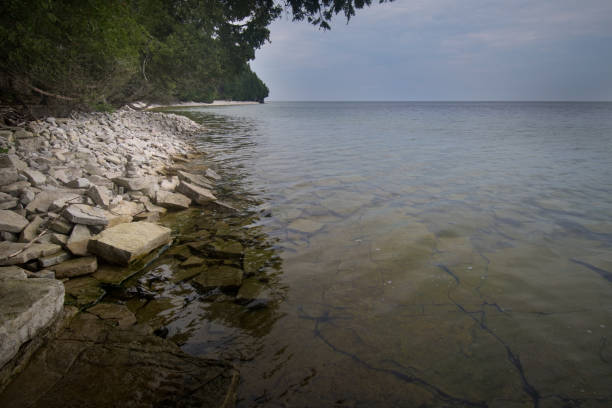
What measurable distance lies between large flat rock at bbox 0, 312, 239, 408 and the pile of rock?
0.24 meters

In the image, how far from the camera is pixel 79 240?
4.08 metres

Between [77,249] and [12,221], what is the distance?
1.07m

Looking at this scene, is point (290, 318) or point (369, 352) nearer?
point (369, 352)

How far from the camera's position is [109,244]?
3.96 metres

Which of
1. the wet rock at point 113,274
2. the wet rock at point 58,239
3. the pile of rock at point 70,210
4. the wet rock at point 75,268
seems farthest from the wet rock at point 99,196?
the wet rock at point 113,274

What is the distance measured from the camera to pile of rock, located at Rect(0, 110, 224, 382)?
368 cm

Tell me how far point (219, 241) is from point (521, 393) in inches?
158

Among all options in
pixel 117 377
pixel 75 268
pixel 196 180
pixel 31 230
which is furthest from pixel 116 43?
pixel 117 377

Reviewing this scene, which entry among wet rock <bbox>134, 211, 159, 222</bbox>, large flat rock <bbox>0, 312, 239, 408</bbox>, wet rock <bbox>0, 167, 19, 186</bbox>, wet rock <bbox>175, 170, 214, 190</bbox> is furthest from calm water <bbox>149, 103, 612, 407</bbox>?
wet rock <bbox>0, 167, 19, 186</bbox>

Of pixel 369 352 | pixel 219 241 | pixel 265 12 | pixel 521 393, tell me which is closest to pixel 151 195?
pixel 219 241

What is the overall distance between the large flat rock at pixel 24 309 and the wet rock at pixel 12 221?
2059 millimetres

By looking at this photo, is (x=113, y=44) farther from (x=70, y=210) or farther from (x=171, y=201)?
(x=70, y=210)

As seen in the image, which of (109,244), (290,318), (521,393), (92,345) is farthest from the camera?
(109,244)

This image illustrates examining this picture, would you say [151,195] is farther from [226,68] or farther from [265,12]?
[226,68]
